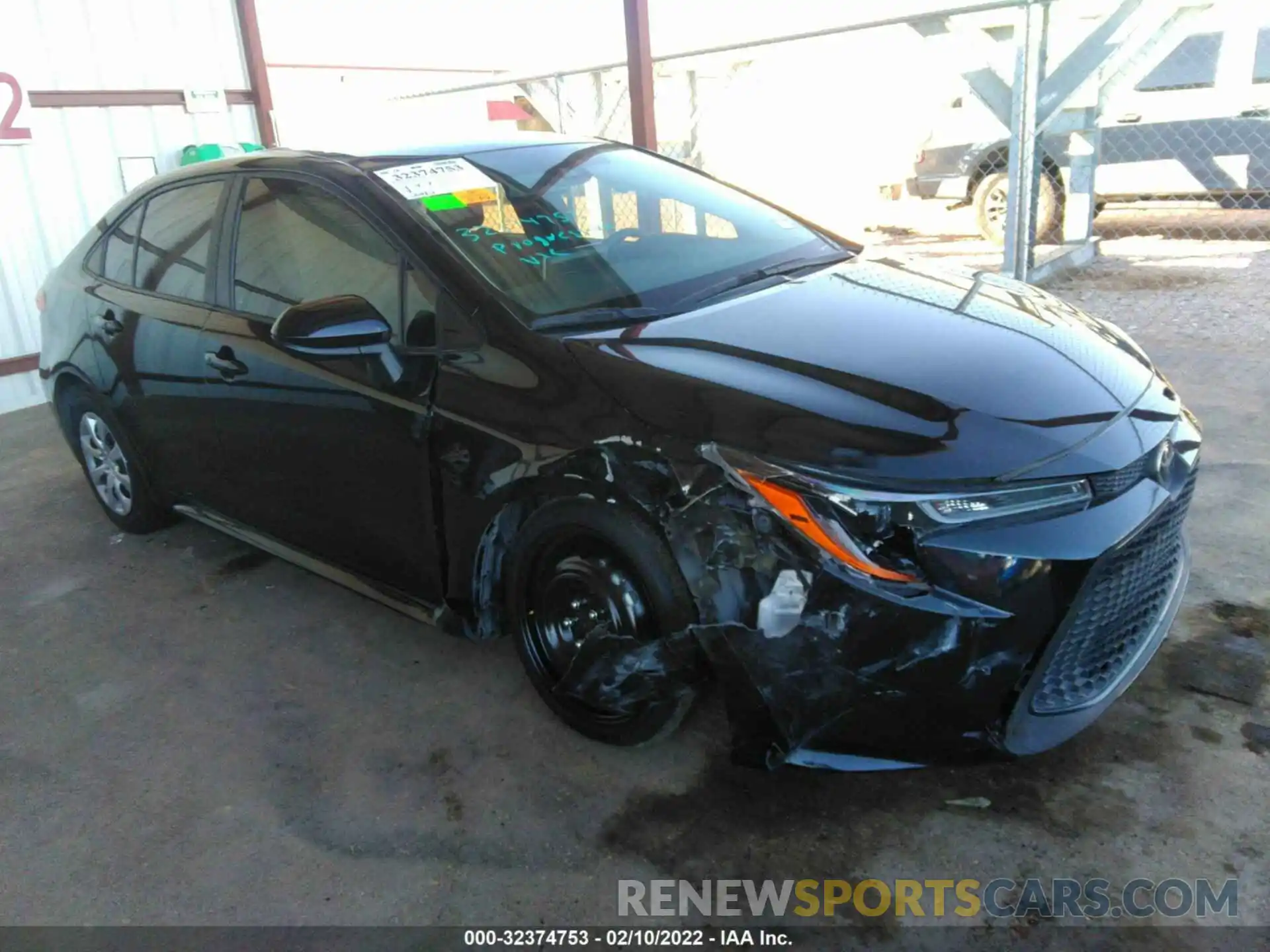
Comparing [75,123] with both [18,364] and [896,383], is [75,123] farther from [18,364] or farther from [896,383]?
[896,383]

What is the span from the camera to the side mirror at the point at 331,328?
2.63 meters

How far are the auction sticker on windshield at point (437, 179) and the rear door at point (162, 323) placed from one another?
0.85 meters

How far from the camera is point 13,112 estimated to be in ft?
21.2

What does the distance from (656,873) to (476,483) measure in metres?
1.06

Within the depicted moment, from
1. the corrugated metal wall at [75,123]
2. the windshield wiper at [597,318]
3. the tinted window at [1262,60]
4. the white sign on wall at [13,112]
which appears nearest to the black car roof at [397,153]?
the windshield wiper at [597,318]

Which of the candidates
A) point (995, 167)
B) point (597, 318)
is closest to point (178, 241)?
point (597, 318)

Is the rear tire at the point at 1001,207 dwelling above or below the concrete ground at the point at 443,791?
above

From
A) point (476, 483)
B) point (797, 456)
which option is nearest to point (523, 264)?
point (476, 483)

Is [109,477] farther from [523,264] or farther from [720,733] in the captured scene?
[720,733]

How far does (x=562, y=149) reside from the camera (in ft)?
11.2

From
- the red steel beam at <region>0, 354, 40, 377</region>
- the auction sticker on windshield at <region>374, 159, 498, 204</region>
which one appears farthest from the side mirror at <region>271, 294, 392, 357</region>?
the red steel beam at <region>0, 354, 40, 377</region>

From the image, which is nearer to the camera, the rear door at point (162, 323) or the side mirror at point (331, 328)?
the side mirror at point (331, 328)

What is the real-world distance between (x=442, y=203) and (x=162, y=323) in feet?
4.51

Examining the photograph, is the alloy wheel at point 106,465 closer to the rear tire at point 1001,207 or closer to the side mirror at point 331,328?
the side mirror at point 331,328
